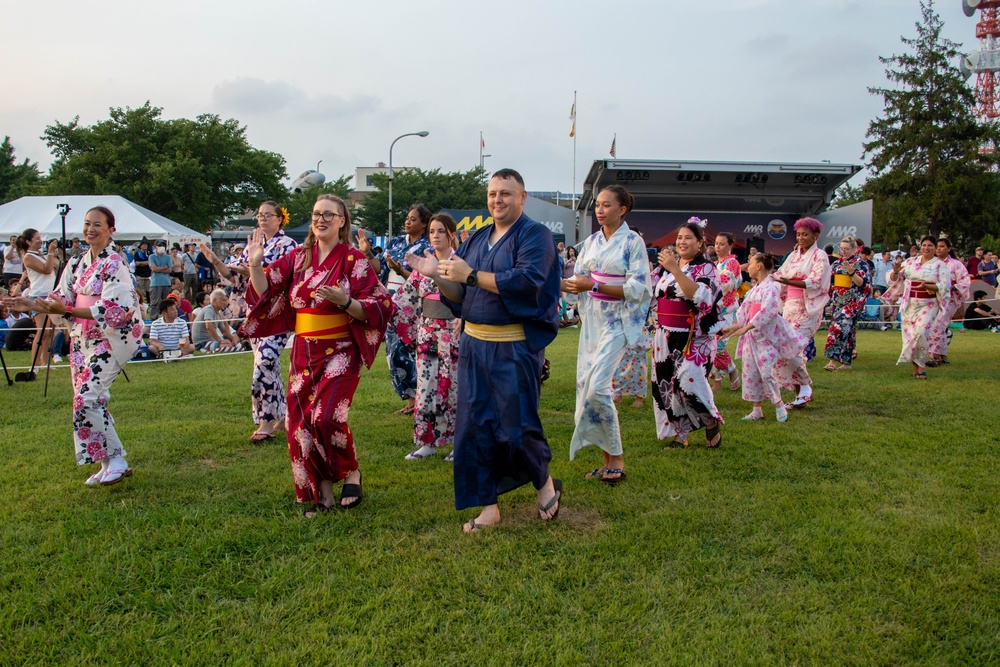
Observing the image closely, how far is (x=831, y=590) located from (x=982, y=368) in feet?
28.6

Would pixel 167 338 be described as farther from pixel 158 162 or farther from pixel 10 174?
pixel 10 174

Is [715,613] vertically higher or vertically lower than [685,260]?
lower

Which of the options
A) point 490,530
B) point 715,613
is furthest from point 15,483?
point 715,613

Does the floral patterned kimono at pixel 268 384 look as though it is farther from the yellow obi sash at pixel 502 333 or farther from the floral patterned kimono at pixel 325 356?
the yellow obi sash at pixel 502 333

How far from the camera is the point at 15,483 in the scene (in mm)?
4773

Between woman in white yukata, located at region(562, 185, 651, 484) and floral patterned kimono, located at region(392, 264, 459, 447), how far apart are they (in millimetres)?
1194

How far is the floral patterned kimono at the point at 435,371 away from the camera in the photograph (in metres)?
5.79

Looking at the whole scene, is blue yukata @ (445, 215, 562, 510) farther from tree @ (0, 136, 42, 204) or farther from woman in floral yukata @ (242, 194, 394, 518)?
tree @ (0, 136, 42, 204)

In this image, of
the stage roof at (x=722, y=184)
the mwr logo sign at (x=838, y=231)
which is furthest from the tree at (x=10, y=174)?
the mwr logo sign at (x=838, y=231)

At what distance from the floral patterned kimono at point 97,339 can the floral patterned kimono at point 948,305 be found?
10431 mm

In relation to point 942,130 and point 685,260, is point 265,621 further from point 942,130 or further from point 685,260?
point 942,130

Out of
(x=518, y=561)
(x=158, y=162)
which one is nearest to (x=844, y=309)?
(x=518, y=561)

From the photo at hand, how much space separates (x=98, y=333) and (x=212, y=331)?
313 inches

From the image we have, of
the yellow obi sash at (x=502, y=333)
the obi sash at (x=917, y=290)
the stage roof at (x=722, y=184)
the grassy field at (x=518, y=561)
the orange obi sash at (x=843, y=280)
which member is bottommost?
the grassy field at (x=518, y=561)
